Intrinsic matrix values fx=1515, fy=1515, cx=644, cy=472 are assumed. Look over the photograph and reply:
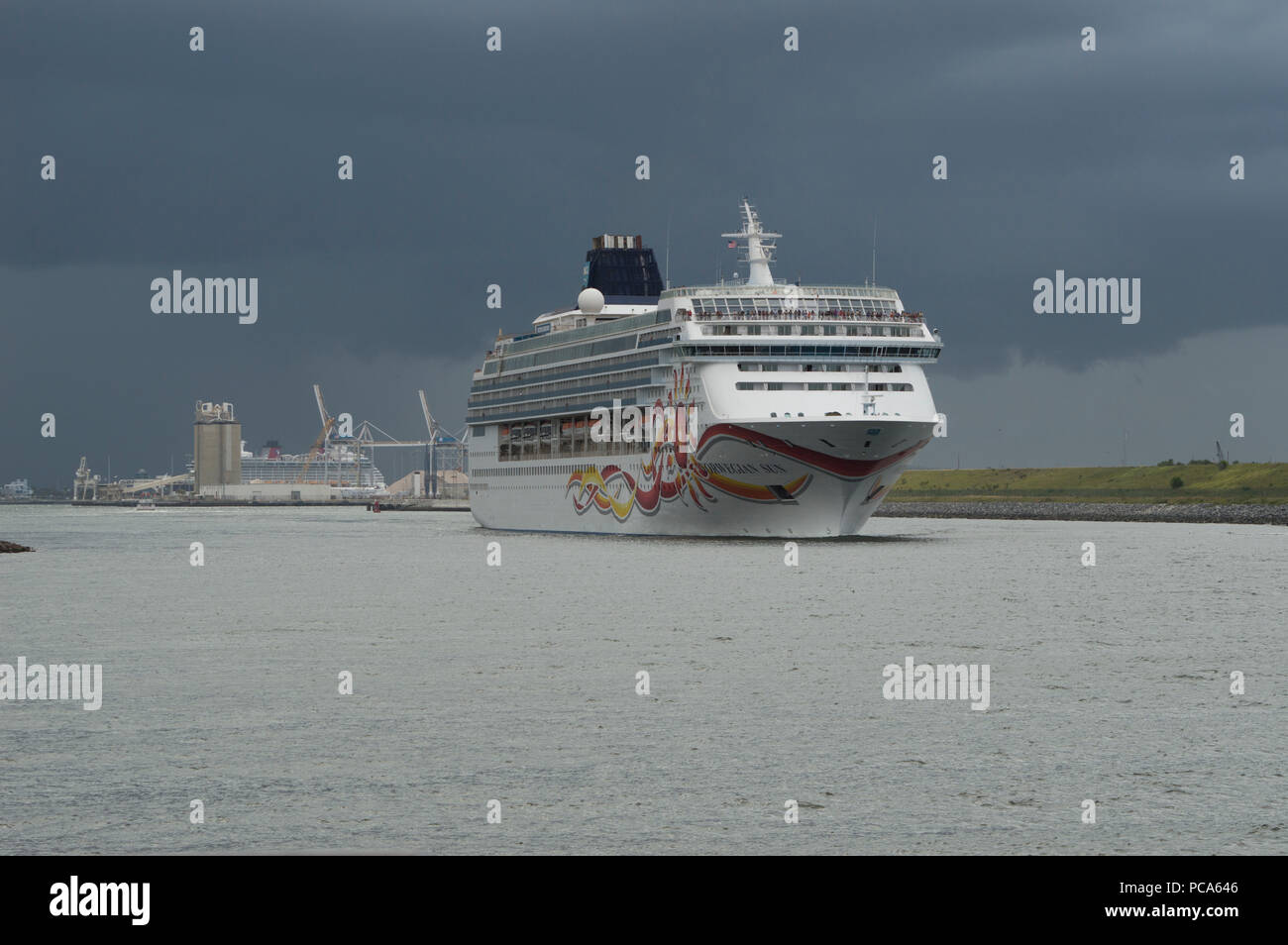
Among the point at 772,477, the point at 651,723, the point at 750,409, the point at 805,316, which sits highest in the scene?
the point at 805,316

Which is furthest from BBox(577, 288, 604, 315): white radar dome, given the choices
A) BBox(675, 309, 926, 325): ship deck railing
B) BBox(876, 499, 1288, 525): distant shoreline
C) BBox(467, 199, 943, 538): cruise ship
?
BBox(876, 499, 1288, 525): distant shoreline

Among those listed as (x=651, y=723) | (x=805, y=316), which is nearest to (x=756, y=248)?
(x=805, y=316)

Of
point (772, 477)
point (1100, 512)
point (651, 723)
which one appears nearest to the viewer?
point (651, 723)

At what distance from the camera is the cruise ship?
267 feet

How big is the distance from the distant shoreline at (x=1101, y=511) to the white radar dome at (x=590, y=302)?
197ft

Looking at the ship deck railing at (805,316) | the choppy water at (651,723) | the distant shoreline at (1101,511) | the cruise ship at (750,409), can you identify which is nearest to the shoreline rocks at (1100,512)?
the distant shoreline at (1101,511)

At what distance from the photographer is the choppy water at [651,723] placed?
16.8 metres

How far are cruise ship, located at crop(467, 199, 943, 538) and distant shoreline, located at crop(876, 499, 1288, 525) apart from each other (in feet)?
192

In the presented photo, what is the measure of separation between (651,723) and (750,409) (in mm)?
58939

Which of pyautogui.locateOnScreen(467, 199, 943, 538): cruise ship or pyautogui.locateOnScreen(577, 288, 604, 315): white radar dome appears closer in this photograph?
pyautogui.locateOnScreen(467, 199, 943, 538): cruise ship

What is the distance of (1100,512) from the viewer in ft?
524

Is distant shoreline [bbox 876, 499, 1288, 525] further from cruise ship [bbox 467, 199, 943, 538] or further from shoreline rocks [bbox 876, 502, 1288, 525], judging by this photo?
cruise ship [bbox 467, 199, 943, 538]

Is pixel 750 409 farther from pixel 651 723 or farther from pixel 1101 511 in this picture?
pixel 1101 511

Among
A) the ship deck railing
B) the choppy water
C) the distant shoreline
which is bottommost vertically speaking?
the choppy water
